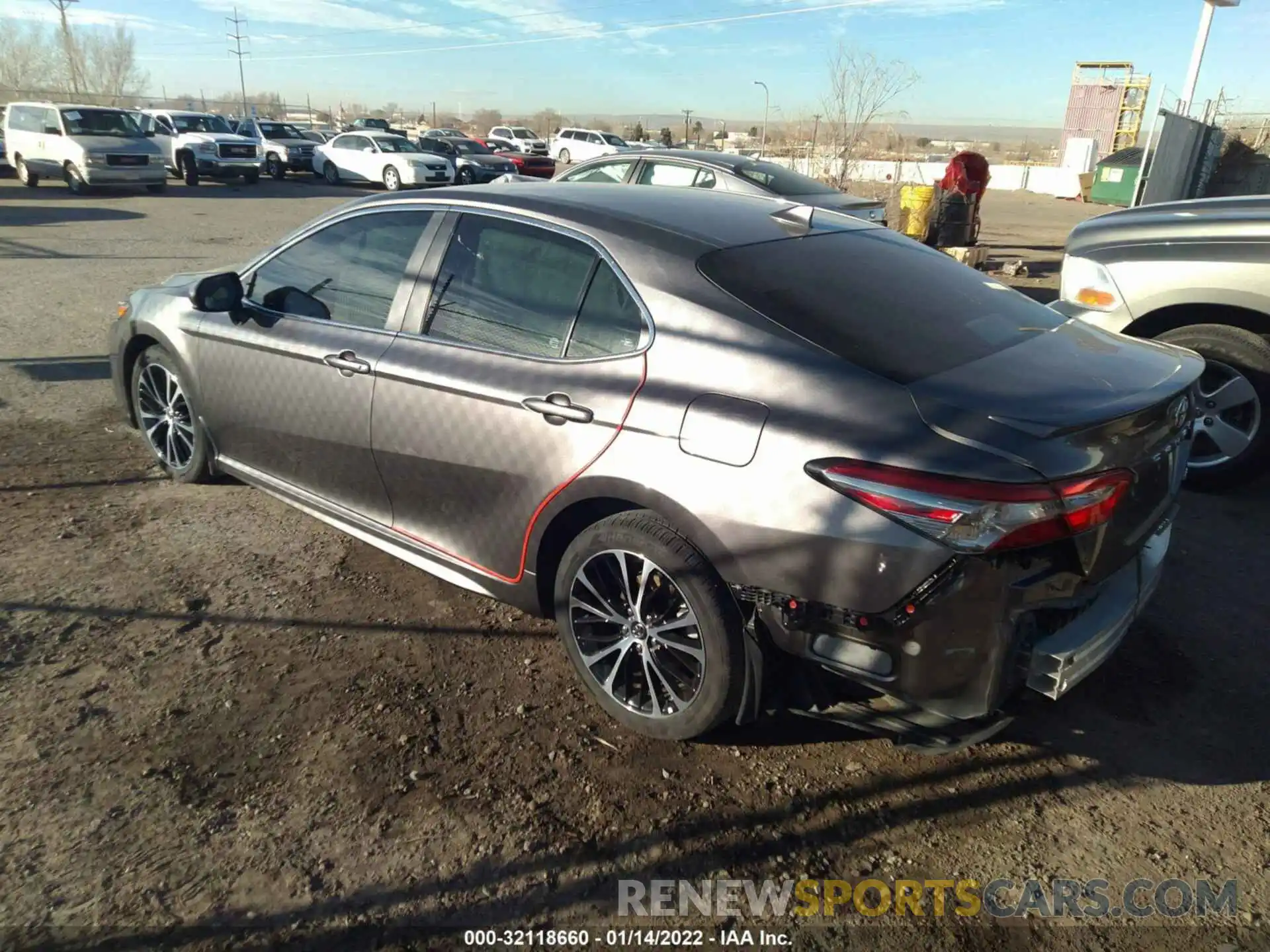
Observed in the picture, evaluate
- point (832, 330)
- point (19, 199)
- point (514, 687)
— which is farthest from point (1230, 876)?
point (19, 199)

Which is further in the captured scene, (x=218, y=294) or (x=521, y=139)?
(x=521, y=139)

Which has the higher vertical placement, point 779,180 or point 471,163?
point 779,180

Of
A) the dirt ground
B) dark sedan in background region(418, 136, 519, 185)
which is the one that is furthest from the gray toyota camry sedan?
dark sedan in background region(418, 136, 519, 185)

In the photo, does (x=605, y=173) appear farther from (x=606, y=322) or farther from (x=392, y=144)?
(x=392, y=144)

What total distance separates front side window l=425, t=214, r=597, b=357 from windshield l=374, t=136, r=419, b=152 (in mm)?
25216

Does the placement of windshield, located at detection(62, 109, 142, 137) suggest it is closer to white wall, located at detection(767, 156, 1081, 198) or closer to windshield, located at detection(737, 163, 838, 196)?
white wall, located at detection(767, 156, 1081, 198)

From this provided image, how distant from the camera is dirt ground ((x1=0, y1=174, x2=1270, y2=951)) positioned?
7.47 feet

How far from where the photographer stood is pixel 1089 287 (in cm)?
528

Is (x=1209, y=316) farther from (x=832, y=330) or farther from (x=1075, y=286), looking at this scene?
→ (x=832, y=330)

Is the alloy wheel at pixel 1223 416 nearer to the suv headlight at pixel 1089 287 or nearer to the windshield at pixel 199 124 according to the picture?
the suv headlight at pixel 1089 287

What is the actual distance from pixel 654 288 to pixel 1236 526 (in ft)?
12.4

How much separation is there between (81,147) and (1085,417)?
80.4 feet

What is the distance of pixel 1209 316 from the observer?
5.00m

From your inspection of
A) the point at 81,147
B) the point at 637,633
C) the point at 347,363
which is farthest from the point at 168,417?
the point at 81,147
